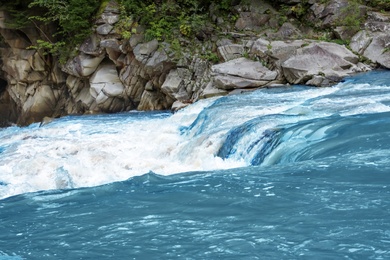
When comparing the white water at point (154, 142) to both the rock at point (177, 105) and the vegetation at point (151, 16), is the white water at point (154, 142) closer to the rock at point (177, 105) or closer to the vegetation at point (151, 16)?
the rock at point (177, 105)

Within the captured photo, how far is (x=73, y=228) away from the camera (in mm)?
5797

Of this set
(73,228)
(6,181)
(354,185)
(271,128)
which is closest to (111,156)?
(6,181)

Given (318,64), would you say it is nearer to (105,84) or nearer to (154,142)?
(154,142)

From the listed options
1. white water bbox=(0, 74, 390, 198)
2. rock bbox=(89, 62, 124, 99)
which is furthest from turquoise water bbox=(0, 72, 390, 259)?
rock bbox=(89, 62, 124, 99)

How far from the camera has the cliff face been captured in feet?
49.9

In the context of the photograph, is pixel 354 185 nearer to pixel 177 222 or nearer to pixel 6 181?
pixel 177 222

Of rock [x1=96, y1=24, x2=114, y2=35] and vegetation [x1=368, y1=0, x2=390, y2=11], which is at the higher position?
vegetation [x1=368, y1=0, x2=390, y2=11]

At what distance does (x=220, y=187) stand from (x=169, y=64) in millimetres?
11237

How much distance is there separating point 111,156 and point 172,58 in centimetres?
809

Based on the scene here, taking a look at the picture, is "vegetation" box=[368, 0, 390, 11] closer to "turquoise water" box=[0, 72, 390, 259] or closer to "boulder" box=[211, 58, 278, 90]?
"boulder" box=[211, 58, 278, 90]

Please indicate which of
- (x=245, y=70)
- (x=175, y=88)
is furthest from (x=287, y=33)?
(x=175, y=88)

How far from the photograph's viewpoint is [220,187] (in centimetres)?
675

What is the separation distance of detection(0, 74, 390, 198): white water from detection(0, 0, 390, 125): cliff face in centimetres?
160

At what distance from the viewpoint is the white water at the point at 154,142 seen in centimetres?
904
